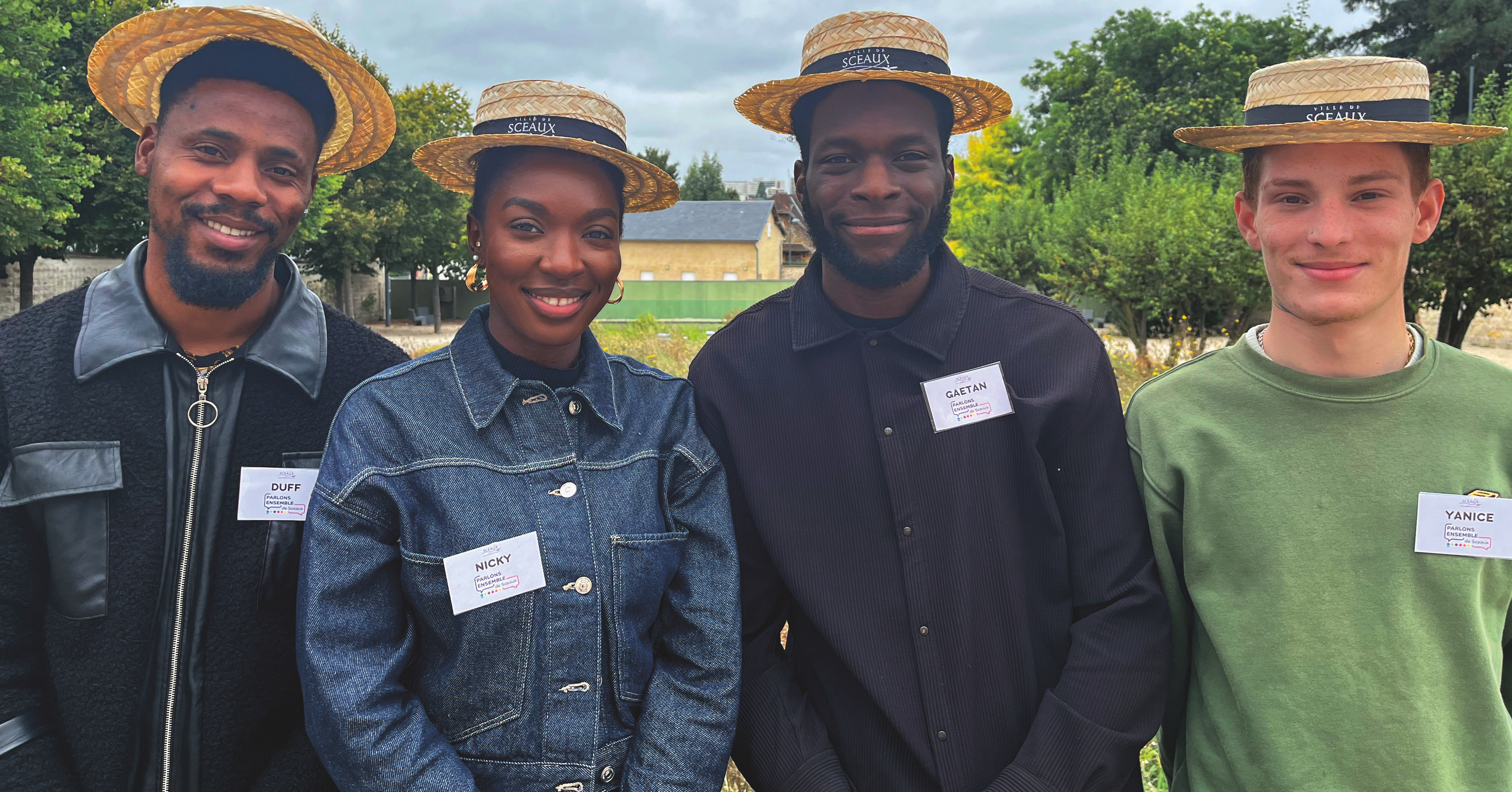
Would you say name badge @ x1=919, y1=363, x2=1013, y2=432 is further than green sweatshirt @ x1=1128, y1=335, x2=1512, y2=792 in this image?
Yes

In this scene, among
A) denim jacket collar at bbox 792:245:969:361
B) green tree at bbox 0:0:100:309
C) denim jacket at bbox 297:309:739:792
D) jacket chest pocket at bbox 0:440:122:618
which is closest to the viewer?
denim jacket at bbox 297:309:739:792

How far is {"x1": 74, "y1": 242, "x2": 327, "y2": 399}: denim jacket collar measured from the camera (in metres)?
2.01

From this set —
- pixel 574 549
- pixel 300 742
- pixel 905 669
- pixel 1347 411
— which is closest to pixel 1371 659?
pixel 1347 411

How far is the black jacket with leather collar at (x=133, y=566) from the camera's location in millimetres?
1920

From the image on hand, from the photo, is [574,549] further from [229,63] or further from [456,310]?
[456,310]

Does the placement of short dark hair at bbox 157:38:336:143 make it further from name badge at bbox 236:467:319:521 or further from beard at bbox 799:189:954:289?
beard at bbox 799:189:954:289

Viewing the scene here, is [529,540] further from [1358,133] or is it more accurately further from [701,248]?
[701,248]

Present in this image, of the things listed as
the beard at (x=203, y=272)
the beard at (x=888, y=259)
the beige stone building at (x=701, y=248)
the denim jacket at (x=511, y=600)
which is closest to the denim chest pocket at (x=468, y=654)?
the denim jacket at (x=511, y=600)

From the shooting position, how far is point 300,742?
6.98 feet

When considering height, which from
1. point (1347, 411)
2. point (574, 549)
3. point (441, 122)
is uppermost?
point (441, 122)

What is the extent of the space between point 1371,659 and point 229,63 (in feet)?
9.76

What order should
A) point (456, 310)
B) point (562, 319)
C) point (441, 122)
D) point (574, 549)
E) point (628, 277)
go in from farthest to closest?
point (628, 277)
point (456, 310)
point (441, 122)
point (562, 319)
point (574, 549)

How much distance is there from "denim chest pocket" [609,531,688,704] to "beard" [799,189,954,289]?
82cm

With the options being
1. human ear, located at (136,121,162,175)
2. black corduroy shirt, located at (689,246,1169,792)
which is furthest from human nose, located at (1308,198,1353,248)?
human ear, located at (136,121,162,175)
